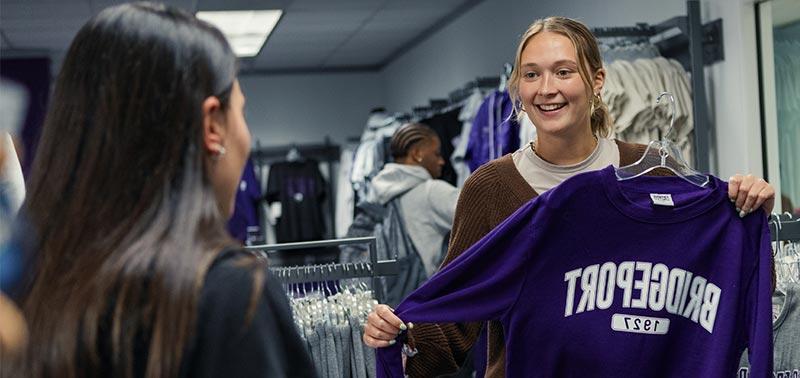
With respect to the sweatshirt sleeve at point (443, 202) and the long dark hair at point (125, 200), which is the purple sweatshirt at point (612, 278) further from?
the sweatshirt sleeve at point (443, 202)

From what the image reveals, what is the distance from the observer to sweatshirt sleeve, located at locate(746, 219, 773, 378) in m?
1.91

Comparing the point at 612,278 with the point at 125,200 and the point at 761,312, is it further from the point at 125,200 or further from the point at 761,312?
the point at 125,200

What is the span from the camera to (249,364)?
1.01 meters

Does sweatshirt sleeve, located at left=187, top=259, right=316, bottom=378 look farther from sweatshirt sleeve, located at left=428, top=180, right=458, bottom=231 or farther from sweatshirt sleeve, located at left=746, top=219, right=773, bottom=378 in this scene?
sweatshirt sleeve, located at left=428, top=180, right=458, bottom=231

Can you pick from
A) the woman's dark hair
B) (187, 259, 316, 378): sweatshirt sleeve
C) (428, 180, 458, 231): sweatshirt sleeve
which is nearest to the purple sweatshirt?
(187, 259, 316, 378): sweatshirt sleeve

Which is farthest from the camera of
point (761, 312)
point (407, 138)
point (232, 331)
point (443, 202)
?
point (407, 138)

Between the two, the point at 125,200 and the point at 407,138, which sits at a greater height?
the point at 407,138

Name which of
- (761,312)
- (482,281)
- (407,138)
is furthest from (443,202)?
(761,312)

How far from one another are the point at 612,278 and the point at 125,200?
47.2 inches

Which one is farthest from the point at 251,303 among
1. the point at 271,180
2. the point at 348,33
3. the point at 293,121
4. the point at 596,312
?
the point at 293,121

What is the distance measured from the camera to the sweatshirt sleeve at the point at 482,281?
1998 millimetres

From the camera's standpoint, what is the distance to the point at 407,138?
5484 millimetres

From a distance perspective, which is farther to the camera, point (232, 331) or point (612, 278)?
point (612, 278)

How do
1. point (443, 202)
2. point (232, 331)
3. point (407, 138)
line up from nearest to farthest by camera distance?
1. point (232, 331)
2. point (443, 202)
3. point (407, 138)
